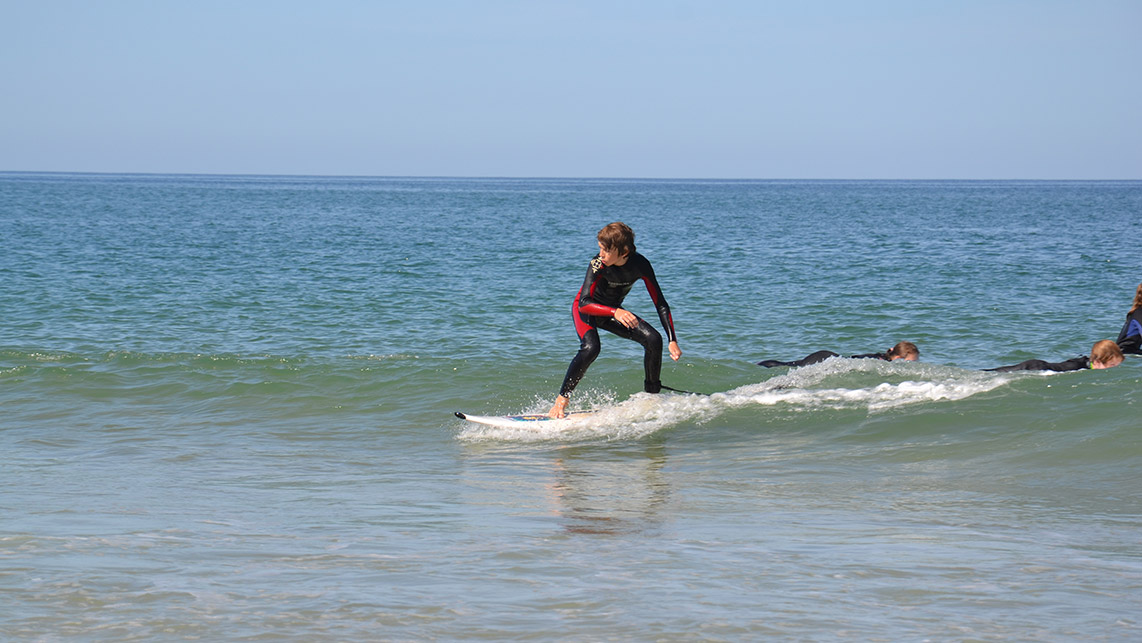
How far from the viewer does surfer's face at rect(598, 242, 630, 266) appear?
9500 millimetres

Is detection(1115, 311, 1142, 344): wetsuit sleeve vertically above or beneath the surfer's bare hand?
beneath

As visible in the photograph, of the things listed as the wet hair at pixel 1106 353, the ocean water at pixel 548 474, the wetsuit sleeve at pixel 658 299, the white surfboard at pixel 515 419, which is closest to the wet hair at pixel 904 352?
the ocean water at pixel 548 474

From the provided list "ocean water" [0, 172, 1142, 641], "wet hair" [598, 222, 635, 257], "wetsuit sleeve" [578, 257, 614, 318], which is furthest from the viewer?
"wetsuit sleeve" [578, 257, 614, 318]

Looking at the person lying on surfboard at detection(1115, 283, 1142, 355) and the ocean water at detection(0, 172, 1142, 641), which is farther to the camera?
the person lying on surfboard at detection(1115, 283, 1142, 355)

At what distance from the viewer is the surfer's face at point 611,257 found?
9500 millimetres

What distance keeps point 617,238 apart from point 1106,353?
6.78 meters

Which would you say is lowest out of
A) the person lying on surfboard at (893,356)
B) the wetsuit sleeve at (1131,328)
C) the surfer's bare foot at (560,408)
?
the surfer's bare foot at (560,408)

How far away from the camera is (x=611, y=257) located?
9.56m

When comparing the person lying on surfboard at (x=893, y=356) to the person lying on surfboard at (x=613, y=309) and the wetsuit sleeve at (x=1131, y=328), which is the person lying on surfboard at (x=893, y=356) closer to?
the wetsuit sleeve at (x=1131, y=328)

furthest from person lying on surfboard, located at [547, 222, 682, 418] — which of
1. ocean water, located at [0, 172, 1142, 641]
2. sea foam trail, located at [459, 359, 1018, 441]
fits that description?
ocean water, located at [0, 172, 1142, 641]

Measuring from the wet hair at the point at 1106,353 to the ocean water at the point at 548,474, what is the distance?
2.14 feet

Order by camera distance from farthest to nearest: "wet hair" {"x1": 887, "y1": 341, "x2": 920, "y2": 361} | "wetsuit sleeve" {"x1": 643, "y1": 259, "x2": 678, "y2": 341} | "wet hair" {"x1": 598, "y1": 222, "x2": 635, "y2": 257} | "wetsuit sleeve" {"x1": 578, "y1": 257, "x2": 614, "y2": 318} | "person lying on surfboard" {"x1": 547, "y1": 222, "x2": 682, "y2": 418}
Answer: "wet hair" {"x1": 887, "y1": 341, "x2": 920, "y2": 361}
"wetsuit sleeve" {"x1": 643, "y1": 259, "x2": 678, "y2": 341}
"wetsuit sleeve" {"x1": 578, "y1": 257, "x2": 614, "y2": 318}
"person lying on surfboard" {"x1": 547, "y1": 222, "x2": 682, "y2": 418}
"wet hair" {"x1": 598, "y1": 222, "x2": 635, "y2": 257}

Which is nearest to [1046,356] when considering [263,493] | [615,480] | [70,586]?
[615,480]

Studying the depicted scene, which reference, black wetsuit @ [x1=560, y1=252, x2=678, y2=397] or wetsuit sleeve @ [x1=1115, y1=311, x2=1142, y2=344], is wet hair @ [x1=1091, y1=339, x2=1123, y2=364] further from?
black wetsuit @ [x1=560, y1=252, x2=678, y2=397]
